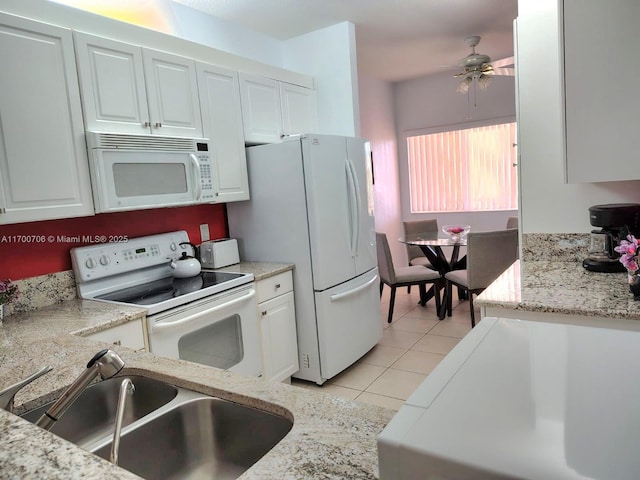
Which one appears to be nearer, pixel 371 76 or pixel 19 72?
pixel 19 72

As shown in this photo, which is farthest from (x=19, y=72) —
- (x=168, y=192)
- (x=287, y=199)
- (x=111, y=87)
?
(x=287, y=199)

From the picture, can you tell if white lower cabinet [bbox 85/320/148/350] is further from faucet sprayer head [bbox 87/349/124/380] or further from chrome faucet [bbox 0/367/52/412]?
faucet sprayer head [bbox 87/349/124/380]

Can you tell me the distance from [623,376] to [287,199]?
245 cm

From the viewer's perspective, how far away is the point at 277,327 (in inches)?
116

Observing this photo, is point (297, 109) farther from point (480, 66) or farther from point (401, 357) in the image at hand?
point (401, 357)

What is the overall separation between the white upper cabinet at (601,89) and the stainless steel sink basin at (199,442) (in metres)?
1.69

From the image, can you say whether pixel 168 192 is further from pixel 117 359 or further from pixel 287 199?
pixel 117 359

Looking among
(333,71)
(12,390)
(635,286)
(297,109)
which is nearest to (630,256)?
(635,286)

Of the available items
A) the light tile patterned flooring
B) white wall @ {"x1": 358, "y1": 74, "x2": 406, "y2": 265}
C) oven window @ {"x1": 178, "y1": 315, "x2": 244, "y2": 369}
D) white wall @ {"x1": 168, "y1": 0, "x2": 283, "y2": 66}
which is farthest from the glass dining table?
oven window @ {"x1": 178, "y1": 315, "x2": 244, "y2": 369}

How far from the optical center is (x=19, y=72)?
1.93 metres

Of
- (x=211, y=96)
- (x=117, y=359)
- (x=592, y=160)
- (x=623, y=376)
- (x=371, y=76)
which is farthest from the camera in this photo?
(x=371, y=76)

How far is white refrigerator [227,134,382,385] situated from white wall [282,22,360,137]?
17.7 inches

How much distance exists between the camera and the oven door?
7.22 ft

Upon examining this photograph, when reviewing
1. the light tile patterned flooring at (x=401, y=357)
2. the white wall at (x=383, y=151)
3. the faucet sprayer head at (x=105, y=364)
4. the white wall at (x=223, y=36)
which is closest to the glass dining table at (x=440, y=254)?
the light tile patterned flooring at (x=401, y=357)
